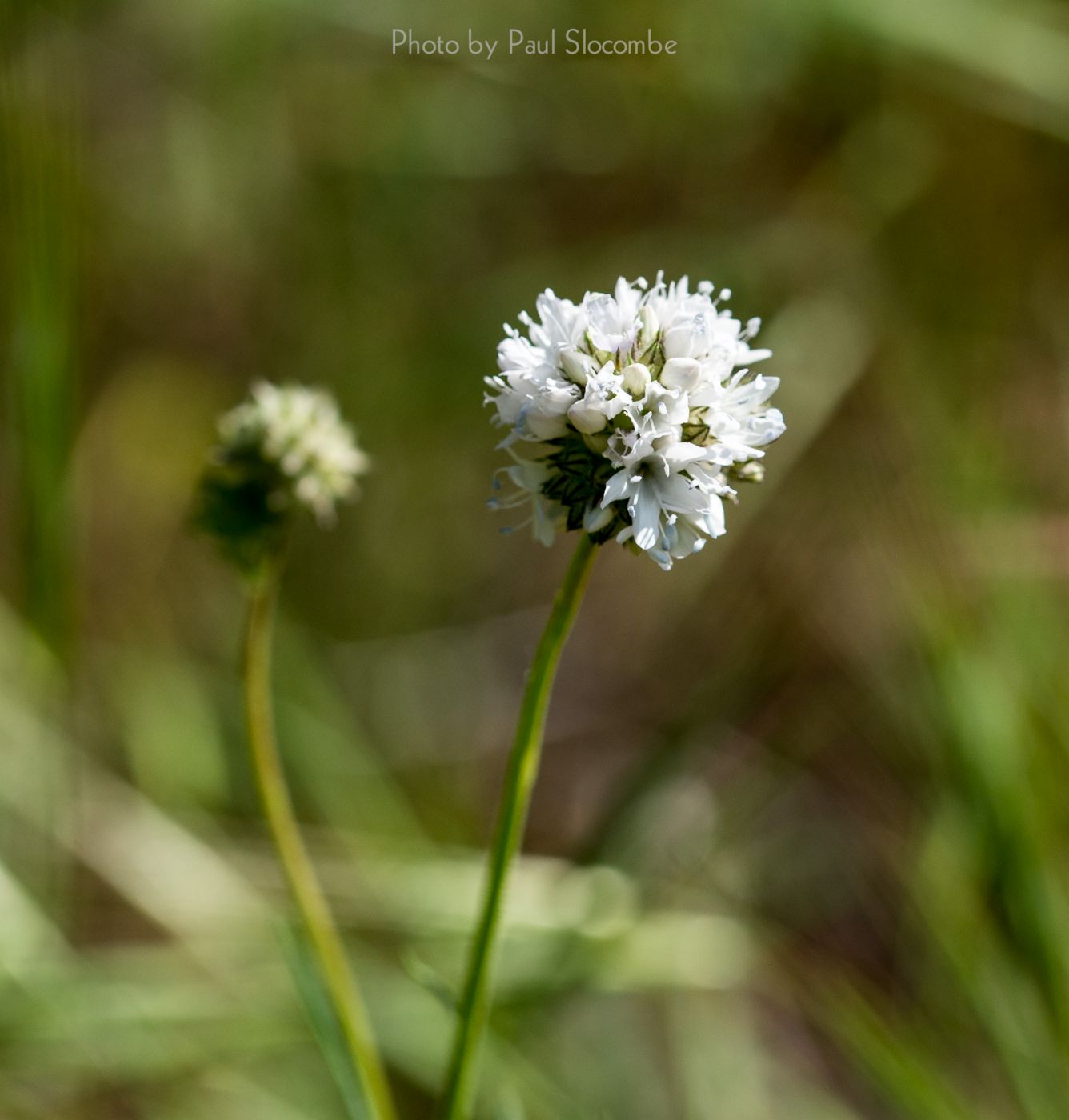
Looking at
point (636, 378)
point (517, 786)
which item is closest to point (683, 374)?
point (636, 378)

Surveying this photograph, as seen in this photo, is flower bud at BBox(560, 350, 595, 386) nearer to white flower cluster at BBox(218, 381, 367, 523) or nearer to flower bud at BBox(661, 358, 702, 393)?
flower bud at BBox(661, 358, 702, 393)

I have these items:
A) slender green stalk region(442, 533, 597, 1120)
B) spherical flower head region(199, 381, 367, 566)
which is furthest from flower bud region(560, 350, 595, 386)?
spherical flower head region(199, 381, 367, 566)

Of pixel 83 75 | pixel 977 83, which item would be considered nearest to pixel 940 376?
pixel 977 83

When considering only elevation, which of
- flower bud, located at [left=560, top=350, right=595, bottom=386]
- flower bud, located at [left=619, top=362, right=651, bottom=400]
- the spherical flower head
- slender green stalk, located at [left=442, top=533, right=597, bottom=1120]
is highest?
the spherical flower head

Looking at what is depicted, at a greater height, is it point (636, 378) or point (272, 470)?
point (272, 470)

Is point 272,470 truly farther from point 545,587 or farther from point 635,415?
point 545,587

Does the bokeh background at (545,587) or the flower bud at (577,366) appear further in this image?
the bokeh background at (545,587)

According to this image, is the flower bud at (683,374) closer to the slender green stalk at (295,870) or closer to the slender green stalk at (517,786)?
the slender green stalk at (517,786)

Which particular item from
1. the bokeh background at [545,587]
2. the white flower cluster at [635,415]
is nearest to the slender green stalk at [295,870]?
the bokeh background at [545,587]
